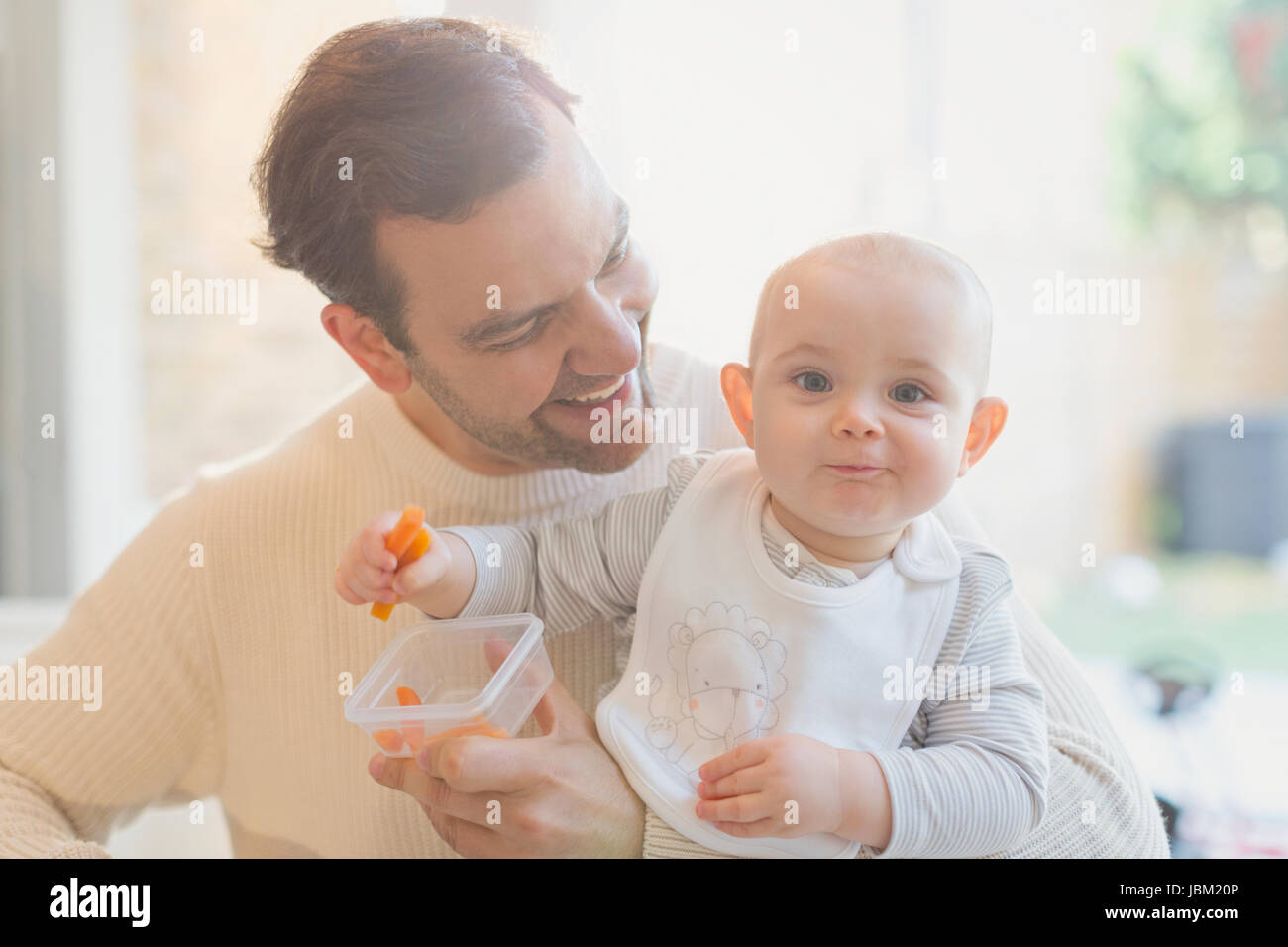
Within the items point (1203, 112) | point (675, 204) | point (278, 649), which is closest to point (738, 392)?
point (675, 204)

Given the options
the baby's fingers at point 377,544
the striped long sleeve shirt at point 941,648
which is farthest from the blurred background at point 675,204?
the baby's fingers at point 377,544

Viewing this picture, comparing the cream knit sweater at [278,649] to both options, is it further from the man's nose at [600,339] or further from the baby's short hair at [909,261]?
the baby's short hair at [909,261]

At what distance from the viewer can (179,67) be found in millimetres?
1587

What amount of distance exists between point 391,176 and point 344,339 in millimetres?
189

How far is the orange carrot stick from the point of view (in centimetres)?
87

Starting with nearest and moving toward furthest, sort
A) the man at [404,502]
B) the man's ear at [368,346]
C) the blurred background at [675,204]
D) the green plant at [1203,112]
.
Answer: the man at [404,502]
the man's ear at [368,346]
the blurred background at [675,204]
the green plant at [1203,112]

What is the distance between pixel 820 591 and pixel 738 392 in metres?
0.19

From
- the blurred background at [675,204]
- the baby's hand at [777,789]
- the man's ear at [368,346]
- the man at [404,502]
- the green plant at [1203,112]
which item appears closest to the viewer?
the baby's hand at [777,789]

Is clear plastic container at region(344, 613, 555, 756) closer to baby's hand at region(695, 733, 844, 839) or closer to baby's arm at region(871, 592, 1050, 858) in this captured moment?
baby's hand at region(695, 733, 844, 839)

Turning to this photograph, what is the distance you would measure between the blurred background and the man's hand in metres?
0.50

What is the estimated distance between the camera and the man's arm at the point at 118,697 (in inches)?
43.7

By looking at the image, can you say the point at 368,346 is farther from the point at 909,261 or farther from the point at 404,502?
the point at 909,261

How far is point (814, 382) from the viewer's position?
871 mm
